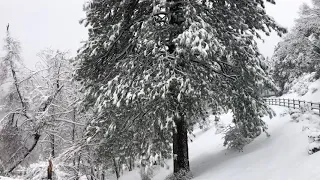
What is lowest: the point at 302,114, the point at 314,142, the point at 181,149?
the point at 181,149

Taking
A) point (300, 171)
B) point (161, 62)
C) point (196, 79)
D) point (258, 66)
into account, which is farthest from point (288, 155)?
point (161, 62)

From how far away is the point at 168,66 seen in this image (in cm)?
999

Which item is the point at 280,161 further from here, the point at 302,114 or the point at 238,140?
the point at 302,114

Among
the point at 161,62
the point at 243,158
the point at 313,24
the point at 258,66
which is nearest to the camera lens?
the point at 161,62

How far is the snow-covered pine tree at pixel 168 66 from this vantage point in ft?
32.1

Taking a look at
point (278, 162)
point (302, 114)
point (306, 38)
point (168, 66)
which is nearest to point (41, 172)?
point (168, 66)

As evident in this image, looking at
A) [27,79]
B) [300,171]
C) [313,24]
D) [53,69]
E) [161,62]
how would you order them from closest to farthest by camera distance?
[300,171] < [161,62] < [27,79] < [53,69] < [313,24]

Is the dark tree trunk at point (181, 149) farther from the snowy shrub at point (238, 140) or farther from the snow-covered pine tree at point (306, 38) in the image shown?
the snow-covered pine tree at point (306, 38)

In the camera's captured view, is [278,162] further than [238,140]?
No

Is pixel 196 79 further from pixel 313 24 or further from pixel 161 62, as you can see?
pixel 313 24

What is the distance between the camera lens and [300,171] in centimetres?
835

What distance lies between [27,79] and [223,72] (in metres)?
13.0

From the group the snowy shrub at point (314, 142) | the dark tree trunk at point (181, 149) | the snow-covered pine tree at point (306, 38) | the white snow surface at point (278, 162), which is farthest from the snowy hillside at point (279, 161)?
the snow-covered pine tree at point (306, 38)

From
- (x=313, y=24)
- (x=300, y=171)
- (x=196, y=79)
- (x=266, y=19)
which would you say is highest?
(x=313, y=24)
